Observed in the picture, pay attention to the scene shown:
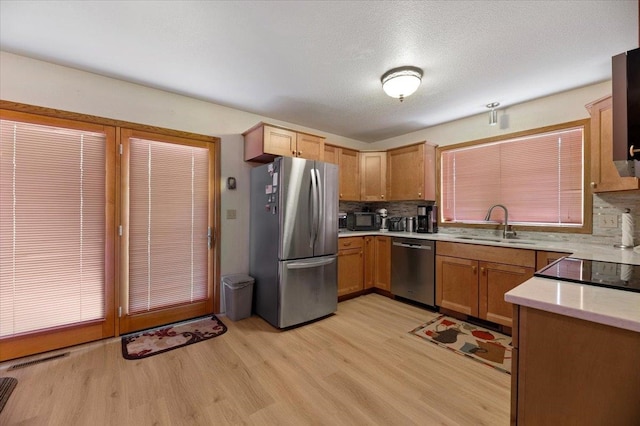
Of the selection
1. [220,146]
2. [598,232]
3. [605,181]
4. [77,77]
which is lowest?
[598,232]

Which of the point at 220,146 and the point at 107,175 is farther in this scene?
the point at 220,146

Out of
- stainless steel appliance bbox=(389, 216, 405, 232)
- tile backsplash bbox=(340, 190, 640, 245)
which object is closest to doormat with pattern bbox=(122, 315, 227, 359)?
stainless steel appliance bbox=(389, 216, 405, 232)

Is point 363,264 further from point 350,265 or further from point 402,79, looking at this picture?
point 402,79

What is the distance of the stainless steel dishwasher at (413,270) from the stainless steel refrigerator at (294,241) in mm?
958

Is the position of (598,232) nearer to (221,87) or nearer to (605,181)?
(605,181)

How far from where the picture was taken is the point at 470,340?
8.04ft

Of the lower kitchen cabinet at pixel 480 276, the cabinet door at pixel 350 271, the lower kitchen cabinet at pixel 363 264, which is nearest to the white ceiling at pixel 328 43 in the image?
the lower kitchen cabinet at pixel 480 276

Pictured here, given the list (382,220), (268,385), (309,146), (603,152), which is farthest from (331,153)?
(268,385)

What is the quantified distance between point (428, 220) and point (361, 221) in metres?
1.00

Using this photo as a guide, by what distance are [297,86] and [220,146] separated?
3.92 feet

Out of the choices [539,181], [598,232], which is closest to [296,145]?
[539,181]

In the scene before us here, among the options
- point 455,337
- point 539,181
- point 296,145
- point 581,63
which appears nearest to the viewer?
point 581,63

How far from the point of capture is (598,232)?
2.51 m

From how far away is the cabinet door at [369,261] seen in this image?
3.75 metres
